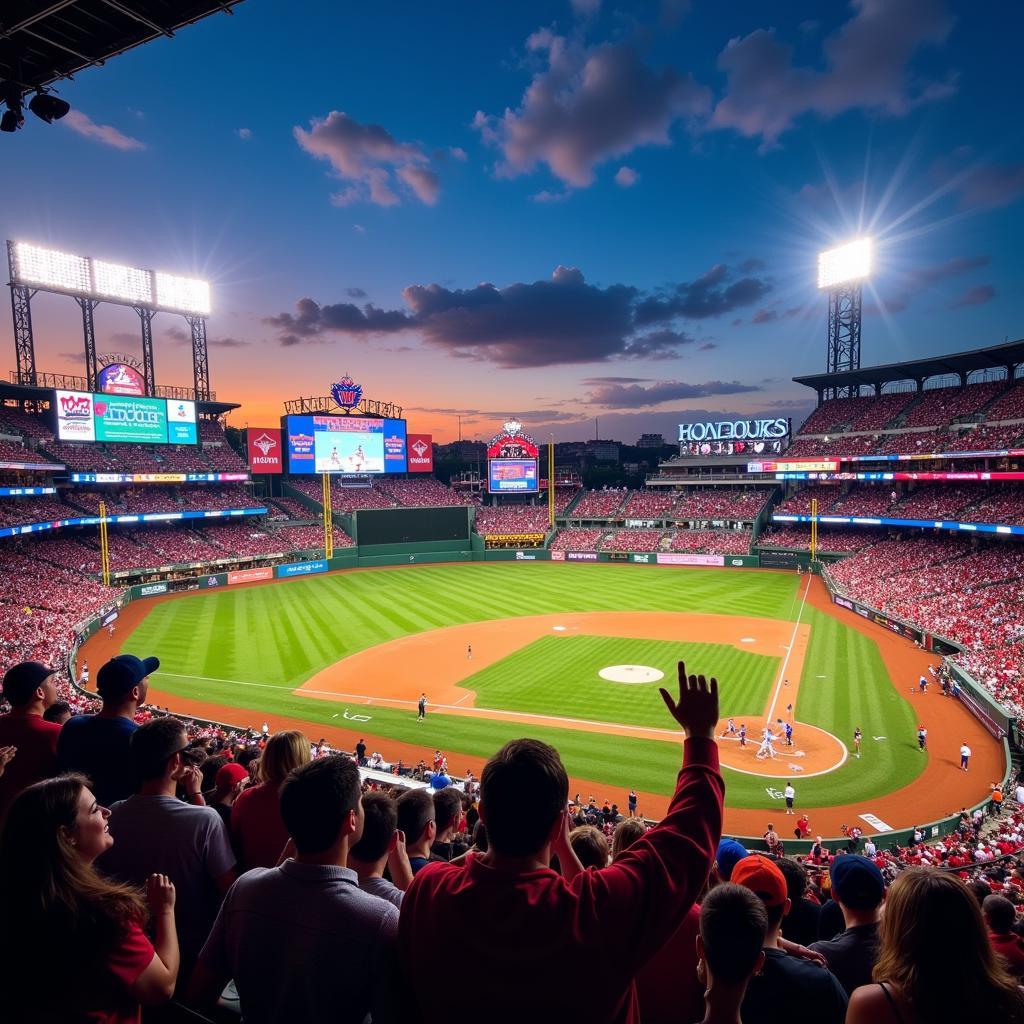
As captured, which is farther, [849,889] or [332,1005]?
[849,889]

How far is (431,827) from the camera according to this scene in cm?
468

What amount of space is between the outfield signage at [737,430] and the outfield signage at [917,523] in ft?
29.7

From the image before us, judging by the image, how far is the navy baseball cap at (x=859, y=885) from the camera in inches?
153

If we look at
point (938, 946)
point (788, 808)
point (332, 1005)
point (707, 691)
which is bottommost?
point (788, 808)

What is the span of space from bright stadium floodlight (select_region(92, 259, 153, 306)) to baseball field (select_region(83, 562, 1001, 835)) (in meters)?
27.4

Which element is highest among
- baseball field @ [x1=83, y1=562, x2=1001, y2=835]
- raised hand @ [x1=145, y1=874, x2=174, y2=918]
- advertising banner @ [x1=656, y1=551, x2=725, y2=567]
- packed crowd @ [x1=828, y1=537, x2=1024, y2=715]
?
raised hand @ [x1=145, y1=874, x2=174, y2=918]

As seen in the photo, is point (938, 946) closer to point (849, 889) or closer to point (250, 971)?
point (849, 889)

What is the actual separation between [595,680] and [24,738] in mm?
26038

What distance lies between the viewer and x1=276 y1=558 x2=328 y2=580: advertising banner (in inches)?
2287

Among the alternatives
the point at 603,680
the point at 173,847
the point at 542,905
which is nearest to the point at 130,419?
the point at 603,680

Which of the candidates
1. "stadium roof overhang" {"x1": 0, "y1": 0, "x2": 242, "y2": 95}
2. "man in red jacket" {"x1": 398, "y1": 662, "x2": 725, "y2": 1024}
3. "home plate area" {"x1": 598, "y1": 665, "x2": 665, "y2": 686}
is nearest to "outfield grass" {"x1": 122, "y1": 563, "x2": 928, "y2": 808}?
"home plate area" {"x1": 598, "y1": 665, "x2": 665, "y2": 686}

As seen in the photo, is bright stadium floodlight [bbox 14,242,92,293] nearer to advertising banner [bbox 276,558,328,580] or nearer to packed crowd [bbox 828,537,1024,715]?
advertising banner [bbox 276,558,328,580]

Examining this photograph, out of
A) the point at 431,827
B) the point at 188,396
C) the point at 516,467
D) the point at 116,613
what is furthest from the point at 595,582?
the point at 431,827

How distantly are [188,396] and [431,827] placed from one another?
224ft
